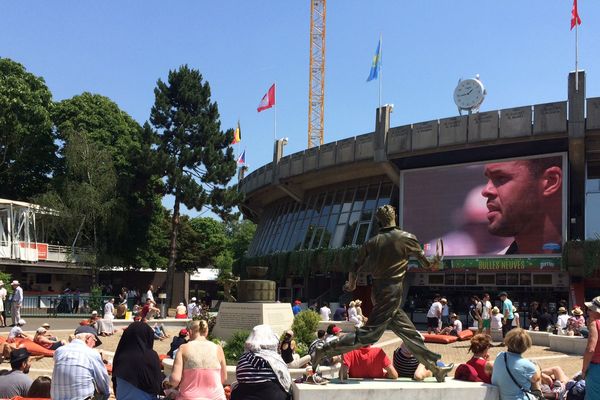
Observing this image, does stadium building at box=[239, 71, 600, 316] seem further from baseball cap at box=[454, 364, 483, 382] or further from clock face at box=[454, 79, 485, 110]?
baseball cap at box=[454, 364, 483, 382]

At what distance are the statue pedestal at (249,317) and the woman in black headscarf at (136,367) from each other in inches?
418

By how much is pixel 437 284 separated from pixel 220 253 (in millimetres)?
41189

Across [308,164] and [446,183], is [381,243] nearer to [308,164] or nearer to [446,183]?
[446,183]

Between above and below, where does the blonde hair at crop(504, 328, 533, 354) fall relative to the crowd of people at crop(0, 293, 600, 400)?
above

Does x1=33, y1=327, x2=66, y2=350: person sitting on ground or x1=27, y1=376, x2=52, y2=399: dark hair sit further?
x1=33, y1=327, x2=66, y2=350: person sitting on ground

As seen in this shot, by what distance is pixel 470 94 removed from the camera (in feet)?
A: 113

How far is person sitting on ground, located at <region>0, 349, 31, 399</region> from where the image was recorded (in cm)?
728

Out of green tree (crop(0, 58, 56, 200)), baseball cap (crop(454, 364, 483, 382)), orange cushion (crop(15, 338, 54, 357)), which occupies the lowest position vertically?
orange cushion (crop(15, 338, 54, 357))

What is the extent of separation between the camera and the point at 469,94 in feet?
113

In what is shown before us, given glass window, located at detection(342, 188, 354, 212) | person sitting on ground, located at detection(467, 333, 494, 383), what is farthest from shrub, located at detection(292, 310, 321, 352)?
glass window, located at detection(342, 188, 354, 212)

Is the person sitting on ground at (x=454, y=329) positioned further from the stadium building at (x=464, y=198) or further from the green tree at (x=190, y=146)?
the green tree at (x=190, y=146)

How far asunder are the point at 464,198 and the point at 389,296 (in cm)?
2646

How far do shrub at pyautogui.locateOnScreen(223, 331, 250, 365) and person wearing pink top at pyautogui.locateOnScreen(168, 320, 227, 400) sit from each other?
801cm

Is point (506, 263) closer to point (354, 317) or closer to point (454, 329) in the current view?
point (454, 329)
